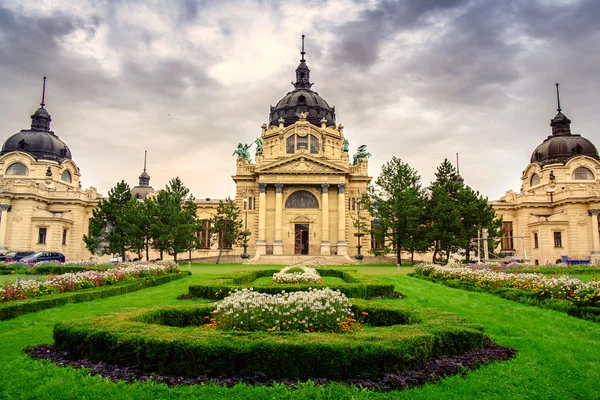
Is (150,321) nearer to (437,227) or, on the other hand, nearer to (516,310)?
(516,310)

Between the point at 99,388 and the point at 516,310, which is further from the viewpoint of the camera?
the point at 516,310

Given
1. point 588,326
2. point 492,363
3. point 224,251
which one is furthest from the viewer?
point 224,251

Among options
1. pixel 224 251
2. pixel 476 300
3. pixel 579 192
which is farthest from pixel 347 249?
pixel 476 300

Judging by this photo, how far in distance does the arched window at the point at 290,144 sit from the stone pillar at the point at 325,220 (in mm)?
8121

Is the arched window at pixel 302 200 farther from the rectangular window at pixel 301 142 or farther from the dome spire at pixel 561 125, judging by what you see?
the dome spire at pixel 561 125

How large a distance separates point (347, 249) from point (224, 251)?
628 inches

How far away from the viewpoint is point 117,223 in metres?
46.9

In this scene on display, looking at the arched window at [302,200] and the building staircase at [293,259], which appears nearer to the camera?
the building staircase at [293,259]

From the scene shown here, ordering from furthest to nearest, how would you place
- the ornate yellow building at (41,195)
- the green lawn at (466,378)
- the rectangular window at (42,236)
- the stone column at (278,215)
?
the rectangular window at (42,236), the ornate yellow building at (41,195), the stone column at (278,215), the green lawn at (466,378)

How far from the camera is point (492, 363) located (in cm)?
804

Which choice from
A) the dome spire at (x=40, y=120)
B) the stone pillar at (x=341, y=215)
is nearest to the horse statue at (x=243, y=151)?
the stone pillar at (x=341, y=215)

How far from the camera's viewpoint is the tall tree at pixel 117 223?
43.4 m

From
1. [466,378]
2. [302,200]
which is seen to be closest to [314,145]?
[302,200]

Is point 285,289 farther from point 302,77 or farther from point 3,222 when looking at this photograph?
point 302,77
